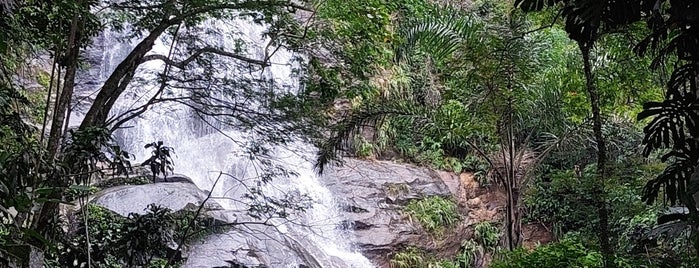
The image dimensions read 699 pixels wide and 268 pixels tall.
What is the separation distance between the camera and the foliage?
8523mm

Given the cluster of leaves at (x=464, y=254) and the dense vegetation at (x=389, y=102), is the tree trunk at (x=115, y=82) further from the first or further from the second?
the cluster of leaves at (x=464, y=254)

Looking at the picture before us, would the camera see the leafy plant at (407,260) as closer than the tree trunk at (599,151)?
No

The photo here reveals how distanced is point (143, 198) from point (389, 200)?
382 cm

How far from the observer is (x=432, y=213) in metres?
8.63

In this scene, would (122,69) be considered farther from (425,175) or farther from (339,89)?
(425,175)

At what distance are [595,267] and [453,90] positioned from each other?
322 cm

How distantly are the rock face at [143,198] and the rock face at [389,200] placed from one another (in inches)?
100

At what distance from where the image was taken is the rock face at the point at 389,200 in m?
8.17

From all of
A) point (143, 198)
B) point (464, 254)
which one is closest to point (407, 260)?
point (464, 254)

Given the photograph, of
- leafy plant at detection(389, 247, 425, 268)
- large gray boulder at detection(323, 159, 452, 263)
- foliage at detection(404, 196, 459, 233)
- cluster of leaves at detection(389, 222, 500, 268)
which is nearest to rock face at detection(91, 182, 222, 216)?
large gray boulder at detection(323, 159, 452, 263)

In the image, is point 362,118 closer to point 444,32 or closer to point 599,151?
point 444,32

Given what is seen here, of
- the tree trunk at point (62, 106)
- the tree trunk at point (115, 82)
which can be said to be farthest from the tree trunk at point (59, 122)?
the tree trunk at point (115, 82)

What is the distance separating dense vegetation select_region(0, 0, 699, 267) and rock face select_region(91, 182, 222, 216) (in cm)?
64

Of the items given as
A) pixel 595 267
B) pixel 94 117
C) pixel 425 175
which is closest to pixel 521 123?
pixel 595 267
